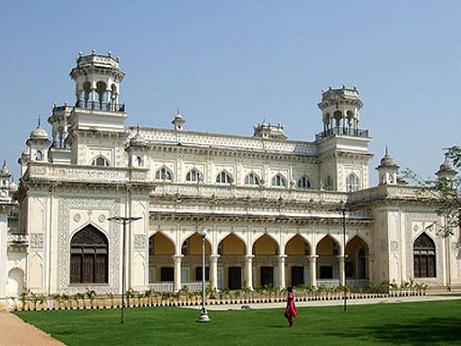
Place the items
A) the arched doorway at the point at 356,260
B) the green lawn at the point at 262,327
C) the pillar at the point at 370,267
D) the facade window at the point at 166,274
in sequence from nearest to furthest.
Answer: the green lawn at the point at 262,327, the facade window at the point at 166,274, the pillar at the point at 370,267, the arched doorway at the point at 356,260

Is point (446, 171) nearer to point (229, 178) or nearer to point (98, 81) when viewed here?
point (229, 178)

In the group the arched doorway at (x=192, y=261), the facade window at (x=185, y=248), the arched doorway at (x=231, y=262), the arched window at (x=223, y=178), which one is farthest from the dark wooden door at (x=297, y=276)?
the facade window at (x=185, y=248)

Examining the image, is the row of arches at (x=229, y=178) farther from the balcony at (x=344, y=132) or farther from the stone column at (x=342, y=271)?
the stone column at (x=342, y=271)

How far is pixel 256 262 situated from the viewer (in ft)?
160

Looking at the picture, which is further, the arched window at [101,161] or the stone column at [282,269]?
the arched window at [101,161]

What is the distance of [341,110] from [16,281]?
3070 centimetres

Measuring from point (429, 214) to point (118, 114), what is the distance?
23.6 meters

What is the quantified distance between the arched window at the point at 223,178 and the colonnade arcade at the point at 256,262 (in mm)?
5597

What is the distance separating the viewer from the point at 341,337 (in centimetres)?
1966

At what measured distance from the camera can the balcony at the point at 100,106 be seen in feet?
154

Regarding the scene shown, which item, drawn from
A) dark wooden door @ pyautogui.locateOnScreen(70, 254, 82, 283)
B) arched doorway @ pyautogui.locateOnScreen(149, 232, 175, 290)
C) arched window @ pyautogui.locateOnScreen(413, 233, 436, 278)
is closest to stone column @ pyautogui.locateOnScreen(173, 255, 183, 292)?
arched doorway @ pyautogui.locateOnScreen(149, 232, 175, 290)

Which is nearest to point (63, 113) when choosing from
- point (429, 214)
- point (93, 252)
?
point (93, 252)

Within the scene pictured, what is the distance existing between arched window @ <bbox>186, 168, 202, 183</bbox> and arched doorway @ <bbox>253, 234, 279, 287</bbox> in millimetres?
6672

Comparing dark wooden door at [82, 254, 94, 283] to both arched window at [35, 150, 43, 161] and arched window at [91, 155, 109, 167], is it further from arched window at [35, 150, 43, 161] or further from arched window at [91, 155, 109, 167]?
arched window at [91, 155, 109, 167]
